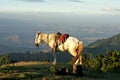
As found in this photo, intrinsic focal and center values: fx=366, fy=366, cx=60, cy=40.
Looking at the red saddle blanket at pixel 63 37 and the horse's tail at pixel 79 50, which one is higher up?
the red saddle blanket at pixel 63 37

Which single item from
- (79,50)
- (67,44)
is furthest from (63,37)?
(79,50)

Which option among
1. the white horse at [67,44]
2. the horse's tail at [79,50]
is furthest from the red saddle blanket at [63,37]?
the horse's tail at [79,50]

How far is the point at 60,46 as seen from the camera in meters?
36.2

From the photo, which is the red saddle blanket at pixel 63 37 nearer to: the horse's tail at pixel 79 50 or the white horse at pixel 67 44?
the white horse at pixel 67 44

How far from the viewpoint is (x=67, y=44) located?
35.0 metres

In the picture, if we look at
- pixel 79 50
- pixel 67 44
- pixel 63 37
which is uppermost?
pixel 63 37

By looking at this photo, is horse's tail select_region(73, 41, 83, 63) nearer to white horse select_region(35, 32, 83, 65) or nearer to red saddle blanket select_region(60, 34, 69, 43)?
white horse select_region(35, 32, 83, 65)

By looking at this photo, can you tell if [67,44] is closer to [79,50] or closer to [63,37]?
[63,37]

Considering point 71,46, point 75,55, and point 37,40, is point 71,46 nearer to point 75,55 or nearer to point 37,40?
point 75,55

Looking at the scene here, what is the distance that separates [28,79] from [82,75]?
17.0ft

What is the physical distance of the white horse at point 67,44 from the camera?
34.1 metres

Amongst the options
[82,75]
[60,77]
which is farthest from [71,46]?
[60,77]

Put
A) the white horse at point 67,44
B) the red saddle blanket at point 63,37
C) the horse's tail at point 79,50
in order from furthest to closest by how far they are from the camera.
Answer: the red saddle blanket at point 63,37, the white horse at point 67,44, the horse's tail at point 79,50

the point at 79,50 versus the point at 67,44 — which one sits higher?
the point at 67,44
